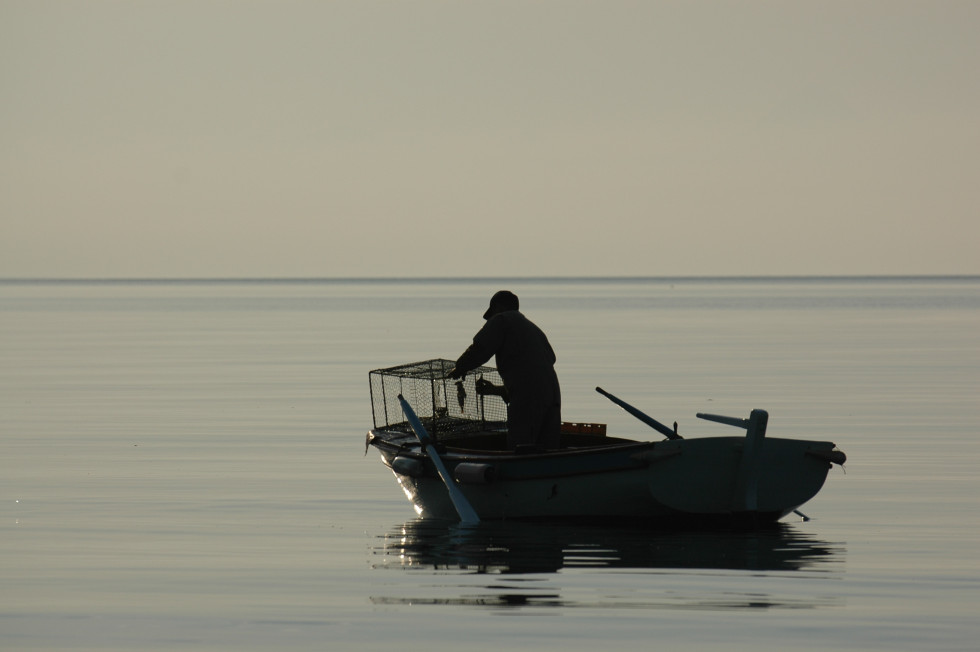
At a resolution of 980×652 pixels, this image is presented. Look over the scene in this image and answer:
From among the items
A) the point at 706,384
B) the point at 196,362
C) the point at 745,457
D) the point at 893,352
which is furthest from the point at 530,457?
the point at 893,352

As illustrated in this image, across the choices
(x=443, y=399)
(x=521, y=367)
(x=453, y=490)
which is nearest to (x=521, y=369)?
(x=521, y=367)

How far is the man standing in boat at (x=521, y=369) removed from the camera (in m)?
15.4

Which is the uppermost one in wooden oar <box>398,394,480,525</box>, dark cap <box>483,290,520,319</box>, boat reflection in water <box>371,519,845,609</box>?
dark cap <box>483,290,520,319</box>

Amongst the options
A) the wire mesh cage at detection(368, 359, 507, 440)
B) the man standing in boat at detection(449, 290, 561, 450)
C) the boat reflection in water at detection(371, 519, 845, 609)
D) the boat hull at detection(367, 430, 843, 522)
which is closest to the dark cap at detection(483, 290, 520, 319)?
the man standing in boat at detection(449, 290, 561, 450)

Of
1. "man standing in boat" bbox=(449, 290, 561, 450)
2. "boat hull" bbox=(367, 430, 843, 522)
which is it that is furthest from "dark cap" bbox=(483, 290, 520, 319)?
"boat hull" bbox=(367, 430, 843, 522)

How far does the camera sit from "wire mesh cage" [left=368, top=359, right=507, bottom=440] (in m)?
17.5

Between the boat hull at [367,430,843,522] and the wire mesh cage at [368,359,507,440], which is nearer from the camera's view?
the boat hull at [367,430,843,522]

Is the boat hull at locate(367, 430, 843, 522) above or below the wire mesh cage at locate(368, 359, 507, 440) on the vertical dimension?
below

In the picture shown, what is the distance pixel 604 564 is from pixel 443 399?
5376 mm

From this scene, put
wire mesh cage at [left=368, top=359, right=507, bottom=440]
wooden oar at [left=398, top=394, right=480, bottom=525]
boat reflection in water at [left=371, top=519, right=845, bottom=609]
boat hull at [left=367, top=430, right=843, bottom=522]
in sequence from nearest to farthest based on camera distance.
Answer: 1. boat reflection in water at [left=371, top=519, right=845, bottom=609]
2. boat hull at [left=367, top=430, right=843, bottom=522]
3. wooden oar at [left=398, top=394, right=480, bottom=525]
4. wire mesh cage at [left=368, top=359, right=507, bottom=440]

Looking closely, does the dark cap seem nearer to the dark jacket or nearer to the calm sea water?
the dark jacket

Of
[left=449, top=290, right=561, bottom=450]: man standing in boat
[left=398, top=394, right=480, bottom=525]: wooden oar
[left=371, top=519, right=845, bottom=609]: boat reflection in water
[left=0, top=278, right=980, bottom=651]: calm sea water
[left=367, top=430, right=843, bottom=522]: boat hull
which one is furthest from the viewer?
[left=398, top=394, right=480, bottom=525]: wooden oar

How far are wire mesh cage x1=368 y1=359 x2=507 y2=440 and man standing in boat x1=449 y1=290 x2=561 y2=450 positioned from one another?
5.84 ft

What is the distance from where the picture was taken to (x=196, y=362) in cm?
4394
